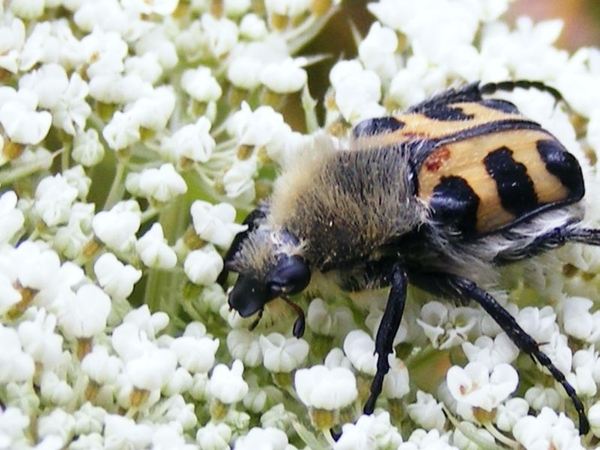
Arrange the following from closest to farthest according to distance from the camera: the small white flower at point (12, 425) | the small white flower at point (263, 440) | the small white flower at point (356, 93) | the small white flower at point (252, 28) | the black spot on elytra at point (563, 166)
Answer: the small white flower at point (12, 425), the small white flower at point (263, 440), the black spot on elytra at point (563, 166), the small white flower at point (356, 93), the small white flower at point (252, 28)

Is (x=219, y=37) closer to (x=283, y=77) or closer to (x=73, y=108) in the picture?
(x=283, y=77)

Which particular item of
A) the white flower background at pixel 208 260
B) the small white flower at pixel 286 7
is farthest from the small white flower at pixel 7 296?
the small white flower at pixel 286 7

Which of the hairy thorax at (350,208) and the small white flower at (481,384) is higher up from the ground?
the hairy thorax at (350,208)

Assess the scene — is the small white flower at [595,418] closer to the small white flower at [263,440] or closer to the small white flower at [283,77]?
the small white flower at [263,440]

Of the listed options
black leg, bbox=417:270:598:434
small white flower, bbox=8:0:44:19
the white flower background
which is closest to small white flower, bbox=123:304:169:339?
the white flower background

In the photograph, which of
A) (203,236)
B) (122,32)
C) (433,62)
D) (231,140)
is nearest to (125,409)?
(203,236)

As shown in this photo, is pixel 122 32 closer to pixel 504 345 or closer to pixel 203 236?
pixel 203 236
